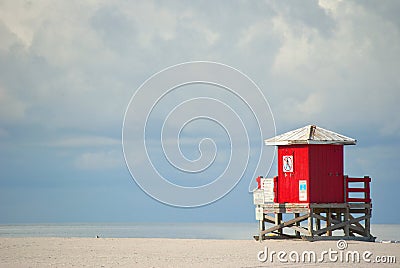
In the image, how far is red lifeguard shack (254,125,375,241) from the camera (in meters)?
33.4

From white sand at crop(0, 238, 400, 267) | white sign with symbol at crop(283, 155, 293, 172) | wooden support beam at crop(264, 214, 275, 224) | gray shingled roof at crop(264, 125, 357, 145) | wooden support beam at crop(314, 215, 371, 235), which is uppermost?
gray shingled roof at crop(264, 125, 357, 145)

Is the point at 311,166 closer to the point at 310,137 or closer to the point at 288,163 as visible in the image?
the point at 288,163

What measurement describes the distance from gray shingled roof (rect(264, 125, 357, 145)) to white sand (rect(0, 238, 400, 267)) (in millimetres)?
4136

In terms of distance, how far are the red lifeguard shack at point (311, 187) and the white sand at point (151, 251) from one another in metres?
1.32

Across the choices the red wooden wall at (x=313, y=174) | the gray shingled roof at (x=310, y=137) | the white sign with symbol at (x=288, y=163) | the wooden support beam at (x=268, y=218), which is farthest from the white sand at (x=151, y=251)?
the gray shingled roof at (x=310, y=137)

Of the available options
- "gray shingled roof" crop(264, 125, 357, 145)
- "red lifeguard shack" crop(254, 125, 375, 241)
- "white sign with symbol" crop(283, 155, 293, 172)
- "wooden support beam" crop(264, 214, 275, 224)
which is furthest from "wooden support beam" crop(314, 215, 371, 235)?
"gray shingled roof" crop(264, 125, 357, 145)

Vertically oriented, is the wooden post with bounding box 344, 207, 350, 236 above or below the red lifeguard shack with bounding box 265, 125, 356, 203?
below

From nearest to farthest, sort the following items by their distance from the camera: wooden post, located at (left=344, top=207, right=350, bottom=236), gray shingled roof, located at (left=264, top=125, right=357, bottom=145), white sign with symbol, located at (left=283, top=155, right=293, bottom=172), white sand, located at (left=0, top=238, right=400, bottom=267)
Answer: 1. white sand, located at (left=0, top=238, right=400, bottom=267)
2. gray shingled roof, located at (left=264, top=125, right=357, bottom=145)
3. white sign with symbol, located at (left=283, top=155, right=293, bottom=172)
4. wooden post, located at (left=344, top=207, right=350, bottom=236)

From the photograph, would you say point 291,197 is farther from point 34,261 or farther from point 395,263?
point 34,261

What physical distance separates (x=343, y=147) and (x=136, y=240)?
9617 mm

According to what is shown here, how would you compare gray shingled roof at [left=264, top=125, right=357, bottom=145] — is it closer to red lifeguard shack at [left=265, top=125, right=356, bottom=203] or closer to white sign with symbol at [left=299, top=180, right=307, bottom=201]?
red lifeguard shack at [left=265, top=125, right=356, bottom=203]

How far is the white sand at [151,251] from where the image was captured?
2488cm

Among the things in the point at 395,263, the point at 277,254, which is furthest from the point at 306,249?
the point at 395,263

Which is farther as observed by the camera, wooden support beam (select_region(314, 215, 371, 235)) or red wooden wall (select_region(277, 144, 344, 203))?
wooden support beam (select_region(314, 215, 371, 235))
